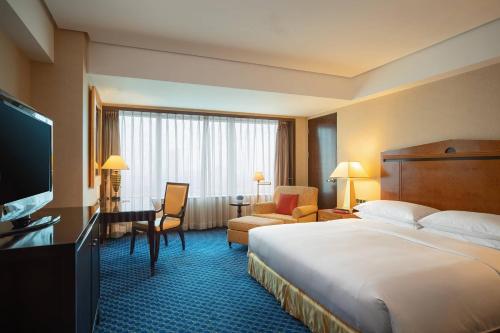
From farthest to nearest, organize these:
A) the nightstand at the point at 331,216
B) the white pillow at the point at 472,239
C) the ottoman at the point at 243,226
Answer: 1. the ottoman at the point at 243,226
2. the nightstand at the point at 331,216
3. the white pillow at the point at 472,239

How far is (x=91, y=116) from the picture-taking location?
3.39m

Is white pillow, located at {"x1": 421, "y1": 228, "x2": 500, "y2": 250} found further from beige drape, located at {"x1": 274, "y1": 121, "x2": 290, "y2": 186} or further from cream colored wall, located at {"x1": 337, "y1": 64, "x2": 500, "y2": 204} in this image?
beige drape, located at {"x1": 274, "y1": 121, "x2": 290, "y2": 186}

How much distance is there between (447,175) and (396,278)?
2033 millimetres

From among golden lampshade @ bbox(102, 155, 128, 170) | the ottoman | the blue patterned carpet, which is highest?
golden lampshade @ bbox(102, 155, 128, 170)

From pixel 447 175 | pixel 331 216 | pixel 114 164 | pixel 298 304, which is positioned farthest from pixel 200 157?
pixel 447 175

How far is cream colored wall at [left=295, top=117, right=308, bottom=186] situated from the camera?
19.6 ft

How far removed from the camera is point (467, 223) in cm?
254

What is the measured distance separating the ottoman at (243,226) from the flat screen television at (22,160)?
2631mm

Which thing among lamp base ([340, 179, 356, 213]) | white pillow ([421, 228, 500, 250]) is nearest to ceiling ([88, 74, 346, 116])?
lamp base ([340, 179, 356, 213])

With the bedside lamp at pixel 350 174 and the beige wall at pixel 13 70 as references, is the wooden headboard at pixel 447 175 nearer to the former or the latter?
the bedside lamp at pixel 350 174

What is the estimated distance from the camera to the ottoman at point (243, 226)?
4.07 meters

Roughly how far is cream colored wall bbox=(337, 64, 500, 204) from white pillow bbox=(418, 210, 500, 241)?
34.0 inches

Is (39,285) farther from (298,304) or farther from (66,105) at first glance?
(66,105)

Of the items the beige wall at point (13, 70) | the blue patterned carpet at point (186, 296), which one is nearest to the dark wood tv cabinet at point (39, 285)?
the blue patterned carpet at point (186, 296)
